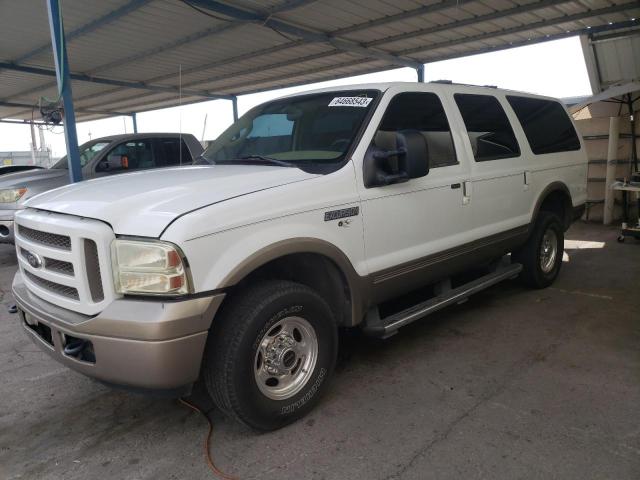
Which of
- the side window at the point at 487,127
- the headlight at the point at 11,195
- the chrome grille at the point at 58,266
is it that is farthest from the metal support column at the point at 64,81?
the side window at the point at 487,127

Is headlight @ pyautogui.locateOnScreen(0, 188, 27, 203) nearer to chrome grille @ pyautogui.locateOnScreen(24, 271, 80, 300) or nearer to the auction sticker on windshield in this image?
chrome grille @ pyautogui.locateOnScreen(24, 271, 80, 300)

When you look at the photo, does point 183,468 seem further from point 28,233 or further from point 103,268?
point 28,233

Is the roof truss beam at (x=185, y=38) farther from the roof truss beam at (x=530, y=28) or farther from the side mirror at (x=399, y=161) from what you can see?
the side mirror at (x=399, y=161)

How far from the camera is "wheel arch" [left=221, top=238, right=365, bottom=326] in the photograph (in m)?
2.79

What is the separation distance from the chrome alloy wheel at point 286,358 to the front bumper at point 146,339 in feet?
1.36

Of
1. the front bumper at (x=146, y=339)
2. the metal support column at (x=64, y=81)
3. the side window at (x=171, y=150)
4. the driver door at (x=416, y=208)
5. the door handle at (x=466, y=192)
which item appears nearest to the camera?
the front bumper at (x=146, y=339)

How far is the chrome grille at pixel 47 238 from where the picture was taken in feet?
8.27

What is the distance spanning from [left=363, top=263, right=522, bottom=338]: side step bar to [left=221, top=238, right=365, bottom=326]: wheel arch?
21cm

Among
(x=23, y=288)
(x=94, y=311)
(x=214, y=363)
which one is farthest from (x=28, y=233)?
(x=214, y=363)

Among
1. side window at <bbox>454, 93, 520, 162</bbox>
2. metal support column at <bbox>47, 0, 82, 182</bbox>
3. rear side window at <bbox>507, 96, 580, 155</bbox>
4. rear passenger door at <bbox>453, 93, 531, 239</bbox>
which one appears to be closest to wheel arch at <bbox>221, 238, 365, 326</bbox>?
rear passenger door at <bbox>453, 93, 531, 239</bbox>

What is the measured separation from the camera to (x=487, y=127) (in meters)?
4.30

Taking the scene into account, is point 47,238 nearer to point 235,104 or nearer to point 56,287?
point 56,287

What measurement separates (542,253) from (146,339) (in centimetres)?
440

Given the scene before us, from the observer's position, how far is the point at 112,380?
2.35 m
